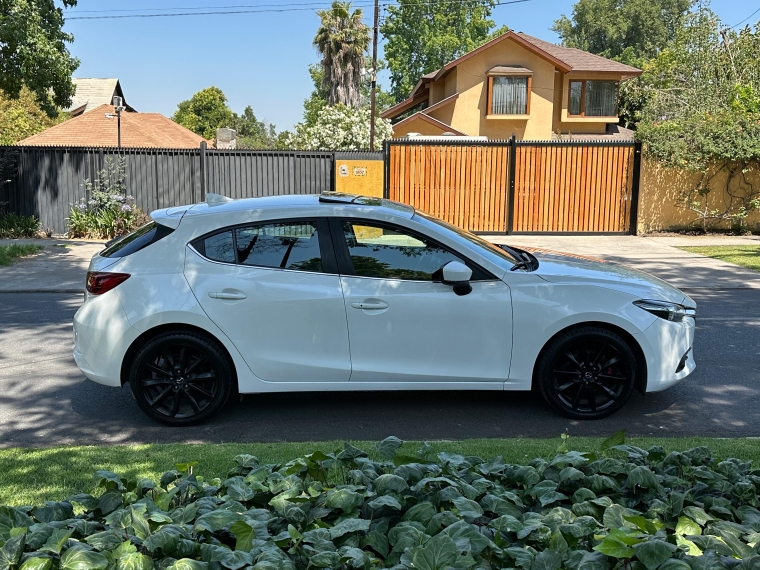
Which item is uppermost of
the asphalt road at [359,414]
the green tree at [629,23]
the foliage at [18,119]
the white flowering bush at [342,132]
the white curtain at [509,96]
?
the green tree at [629,23]

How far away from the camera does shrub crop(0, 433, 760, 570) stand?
2.35 meters

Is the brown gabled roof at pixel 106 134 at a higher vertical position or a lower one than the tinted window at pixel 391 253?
higher

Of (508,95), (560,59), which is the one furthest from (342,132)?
(560,59)

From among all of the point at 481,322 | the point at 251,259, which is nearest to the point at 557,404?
the point at 481,322

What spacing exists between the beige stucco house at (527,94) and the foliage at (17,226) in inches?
871

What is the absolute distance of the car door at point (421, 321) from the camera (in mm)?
5801

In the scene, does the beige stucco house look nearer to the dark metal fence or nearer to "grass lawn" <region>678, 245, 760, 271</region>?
the dark metal fence

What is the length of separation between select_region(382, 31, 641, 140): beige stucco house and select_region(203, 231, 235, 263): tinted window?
3309cm

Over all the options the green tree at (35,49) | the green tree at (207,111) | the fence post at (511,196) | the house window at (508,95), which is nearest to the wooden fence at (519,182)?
the fence post at (511,196)

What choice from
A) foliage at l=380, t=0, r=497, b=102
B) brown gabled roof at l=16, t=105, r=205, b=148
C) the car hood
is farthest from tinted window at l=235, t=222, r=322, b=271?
foliage at l=380, t=0, r=497, b=102

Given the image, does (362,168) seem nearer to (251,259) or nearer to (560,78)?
(251,259)

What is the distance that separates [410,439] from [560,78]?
37647mm

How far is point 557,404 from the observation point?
19.6 feet

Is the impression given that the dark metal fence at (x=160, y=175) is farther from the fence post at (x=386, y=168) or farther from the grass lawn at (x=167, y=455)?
the grass lawn at (x=167, y=455)
